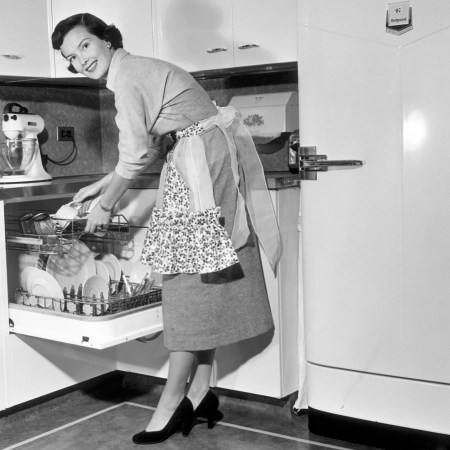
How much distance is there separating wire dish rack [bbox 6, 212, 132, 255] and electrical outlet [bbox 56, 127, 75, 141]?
26.8 inches

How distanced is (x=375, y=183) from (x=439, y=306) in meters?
0.39

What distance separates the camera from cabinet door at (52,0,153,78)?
121 inches

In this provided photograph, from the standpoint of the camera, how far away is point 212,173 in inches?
96.5

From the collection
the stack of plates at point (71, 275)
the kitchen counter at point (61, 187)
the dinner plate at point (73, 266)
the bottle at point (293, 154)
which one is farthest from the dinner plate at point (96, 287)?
the bottle at point (293, 154)

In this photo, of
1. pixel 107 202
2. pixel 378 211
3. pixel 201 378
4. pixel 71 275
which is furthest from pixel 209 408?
pixel 378 211

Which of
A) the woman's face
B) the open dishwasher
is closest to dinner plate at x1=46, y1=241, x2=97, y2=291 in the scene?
the open dishwasher

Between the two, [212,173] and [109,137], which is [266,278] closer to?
[212,173]

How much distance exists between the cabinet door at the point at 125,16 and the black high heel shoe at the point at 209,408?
1294 millimetres

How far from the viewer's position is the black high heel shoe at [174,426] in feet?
8.43

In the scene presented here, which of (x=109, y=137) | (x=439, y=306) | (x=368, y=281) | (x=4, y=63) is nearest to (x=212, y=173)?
(x=368, y=281)

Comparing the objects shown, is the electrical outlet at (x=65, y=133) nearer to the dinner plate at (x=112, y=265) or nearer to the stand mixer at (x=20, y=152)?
the stand mixer at (x=20, y=152)

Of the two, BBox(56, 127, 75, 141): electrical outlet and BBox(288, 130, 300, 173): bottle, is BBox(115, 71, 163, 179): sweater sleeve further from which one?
BBox(56, 127, 75, 141): electrical outlet

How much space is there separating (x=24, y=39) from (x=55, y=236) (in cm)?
88

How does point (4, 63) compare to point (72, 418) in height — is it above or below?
above
